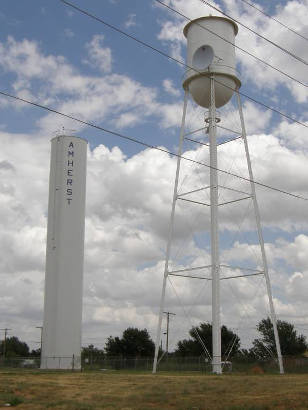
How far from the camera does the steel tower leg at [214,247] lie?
41.0m

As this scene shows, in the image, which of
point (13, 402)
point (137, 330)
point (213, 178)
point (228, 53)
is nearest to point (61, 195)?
point (213, 178)

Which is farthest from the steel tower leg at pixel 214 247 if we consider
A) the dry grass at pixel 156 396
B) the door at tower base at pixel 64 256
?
the door at tower base at pixel 64 256

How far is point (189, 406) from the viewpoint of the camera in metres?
20.5

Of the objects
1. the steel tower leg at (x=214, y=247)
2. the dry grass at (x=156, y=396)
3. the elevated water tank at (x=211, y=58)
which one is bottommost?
the dry grass at (x=156, y=396)

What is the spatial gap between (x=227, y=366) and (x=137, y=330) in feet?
125

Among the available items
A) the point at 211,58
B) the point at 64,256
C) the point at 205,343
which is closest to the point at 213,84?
the point at 211,58

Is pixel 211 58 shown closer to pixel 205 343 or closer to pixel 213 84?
pixel 213 84

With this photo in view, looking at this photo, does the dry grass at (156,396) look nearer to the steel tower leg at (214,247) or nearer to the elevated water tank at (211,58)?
the steel tower leg at (214,247)

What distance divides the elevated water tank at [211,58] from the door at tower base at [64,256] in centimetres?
1464

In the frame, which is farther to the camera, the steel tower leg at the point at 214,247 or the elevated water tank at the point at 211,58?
the elevated water tank at the point at 211,58

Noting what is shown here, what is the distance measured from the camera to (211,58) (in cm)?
4269

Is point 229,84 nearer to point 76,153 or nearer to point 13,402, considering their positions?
point 76,153

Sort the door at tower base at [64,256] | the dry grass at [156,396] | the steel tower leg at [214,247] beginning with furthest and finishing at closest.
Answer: the door at tower base at [64,256] < the steel tower leg at [214,247] < the dry grass at [156,396]

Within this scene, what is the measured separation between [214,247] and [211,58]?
1338cm
